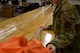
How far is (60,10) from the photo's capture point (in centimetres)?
120

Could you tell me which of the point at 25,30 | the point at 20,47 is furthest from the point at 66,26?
the point at 25,30

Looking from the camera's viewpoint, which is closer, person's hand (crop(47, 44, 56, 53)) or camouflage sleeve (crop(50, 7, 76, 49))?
person's hand (crop(47, 44, 56, 53))

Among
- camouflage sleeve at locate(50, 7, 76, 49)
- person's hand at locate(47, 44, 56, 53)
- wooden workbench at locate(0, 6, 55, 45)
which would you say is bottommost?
wooden workbench at locate(0, 6, 55, 45)

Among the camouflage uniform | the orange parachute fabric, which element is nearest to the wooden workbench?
the camouflage uniform

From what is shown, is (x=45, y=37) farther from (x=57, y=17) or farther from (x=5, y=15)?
(x=5, y=15)

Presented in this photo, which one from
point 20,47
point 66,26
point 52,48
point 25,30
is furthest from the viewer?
point 25,30

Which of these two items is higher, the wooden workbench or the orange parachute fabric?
the orange parachute fabric

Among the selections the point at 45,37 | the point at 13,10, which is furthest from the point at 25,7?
the point at 45,37

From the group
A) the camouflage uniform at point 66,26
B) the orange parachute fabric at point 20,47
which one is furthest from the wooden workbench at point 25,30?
the orange parachute fabric at point 20,47

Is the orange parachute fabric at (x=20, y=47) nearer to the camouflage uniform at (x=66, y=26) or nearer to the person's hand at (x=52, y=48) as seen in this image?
the person's hand at (x=52, y=48)

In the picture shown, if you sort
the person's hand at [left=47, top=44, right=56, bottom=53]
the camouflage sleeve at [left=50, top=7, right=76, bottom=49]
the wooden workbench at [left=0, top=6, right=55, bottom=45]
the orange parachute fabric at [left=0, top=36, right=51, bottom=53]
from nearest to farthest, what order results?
the orange parachute fabric at [left=0, top=36, right=51, bottom=53] < the person's hand at [left=47, top=44, right=56, bottom=53] < the camouflage sleeve at [left=50, top=7, right=76, bottom=49] < the wooden workbench at [left=0, top=6, right=55, bottom=45]

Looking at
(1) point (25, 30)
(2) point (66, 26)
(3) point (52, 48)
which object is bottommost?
(1) point (25, 30)

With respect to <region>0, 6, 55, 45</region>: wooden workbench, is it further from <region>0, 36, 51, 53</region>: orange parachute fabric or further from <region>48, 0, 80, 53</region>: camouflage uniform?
<region>0, 36, 51, 53</region>: orange parachute fabric

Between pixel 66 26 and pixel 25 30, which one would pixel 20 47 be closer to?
pixel 66 26
